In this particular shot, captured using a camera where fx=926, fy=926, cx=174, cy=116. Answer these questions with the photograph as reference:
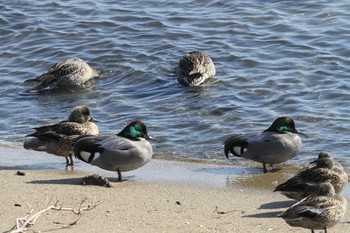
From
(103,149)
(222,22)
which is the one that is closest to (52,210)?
(103,149)

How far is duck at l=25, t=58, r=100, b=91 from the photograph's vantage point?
50.8 ft

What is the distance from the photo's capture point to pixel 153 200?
905 cm

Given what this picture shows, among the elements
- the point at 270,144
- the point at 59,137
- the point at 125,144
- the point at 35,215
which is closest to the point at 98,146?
the point at 125,144

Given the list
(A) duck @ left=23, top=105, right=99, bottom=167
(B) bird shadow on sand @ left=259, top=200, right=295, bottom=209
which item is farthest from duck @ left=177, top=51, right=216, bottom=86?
(B) bird shadow on sand @ left=259, top=200, right=295, bottom=209

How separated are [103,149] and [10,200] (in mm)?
1732

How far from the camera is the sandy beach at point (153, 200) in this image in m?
7.99

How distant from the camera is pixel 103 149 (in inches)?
400

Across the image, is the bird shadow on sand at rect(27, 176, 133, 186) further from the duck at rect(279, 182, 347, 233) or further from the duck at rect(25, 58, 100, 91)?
the duck at rect(25, 58, 100, 91)

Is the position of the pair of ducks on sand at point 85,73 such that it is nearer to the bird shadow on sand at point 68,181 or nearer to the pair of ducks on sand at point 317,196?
the bird shadow on sand at point 68,181

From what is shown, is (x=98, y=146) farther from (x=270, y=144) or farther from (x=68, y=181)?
(x=270, y=144)

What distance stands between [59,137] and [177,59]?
6016mm

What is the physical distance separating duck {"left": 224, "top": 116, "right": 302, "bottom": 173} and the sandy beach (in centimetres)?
21

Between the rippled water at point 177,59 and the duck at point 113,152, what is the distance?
118 centimetres

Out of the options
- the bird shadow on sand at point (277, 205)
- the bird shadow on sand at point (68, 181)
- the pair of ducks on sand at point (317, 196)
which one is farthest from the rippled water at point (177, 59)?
the bird shadow on sand at point (277, 205)
